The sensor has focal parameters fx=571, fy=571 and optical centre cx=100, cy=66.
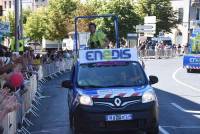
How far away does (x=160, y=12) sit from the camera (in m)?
73.1

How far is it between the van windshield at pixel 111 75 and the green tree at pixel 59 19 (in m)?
58.4

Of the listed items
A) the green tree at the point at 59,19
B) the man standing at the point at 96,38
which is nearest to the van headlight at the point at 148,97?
the man standing at the point at 96,38

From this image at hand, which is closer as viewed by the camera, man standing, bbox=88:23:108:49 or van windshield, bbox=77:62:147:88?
van windshield, bbox=77:62:147:88

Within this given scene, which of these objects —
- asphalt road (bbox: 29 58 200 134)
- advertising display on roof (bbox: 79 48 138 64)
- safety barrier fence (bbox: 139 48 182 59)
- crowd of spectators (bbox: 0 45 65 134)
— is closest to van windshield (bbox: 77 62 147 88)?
advertising display on roof (bbox: 79 48 138 64)

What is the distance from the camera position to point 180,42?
8262 centimetres

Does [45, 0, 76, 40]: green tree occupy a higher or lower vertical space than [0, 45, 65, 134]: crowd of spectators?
higher

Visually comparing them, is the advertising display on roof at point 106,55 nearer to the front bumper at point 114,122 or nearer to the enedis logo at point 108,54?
the enedis logo at point 108,54

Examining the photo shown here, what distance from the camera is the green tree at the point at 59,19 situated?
72156 mm

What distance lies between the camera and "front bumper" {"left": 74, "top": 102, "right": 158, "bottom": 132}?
11.1 m

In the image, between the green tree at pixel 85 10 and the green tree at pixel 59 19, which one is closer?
the green tree at pixel 85 10

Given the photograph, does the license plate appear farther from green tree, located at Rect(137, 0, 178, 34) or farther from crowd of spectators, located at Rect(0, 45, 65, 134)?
green tree, located at Rect(137, 0, 178, 34)

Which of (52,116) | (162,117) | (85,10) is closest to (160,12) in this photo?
(85,10)

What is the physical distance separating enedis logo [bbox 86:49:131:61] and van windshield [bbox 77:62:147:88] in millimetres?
192

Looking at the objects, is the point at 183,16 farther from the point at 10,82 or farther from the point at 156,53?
the point at 10,82
